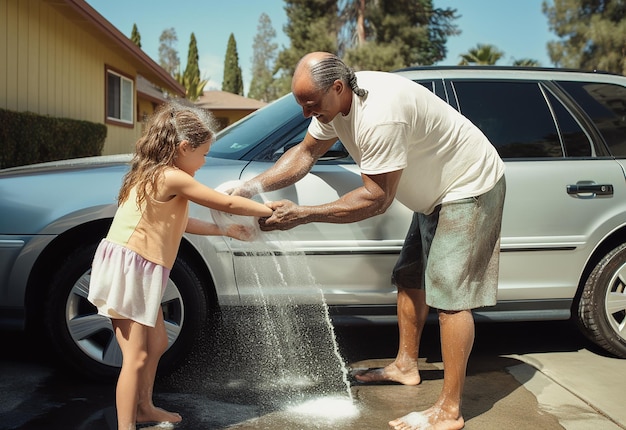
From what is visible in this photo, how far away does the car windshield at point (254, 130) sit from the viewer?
3.82 m

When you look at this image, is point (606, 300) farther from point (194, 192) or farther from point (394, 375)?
Result: point (194, 192)

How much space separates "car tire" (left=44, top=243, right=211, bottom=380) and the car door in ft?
5.56

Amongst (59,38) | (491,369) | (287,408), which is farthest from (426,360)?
(59,38)

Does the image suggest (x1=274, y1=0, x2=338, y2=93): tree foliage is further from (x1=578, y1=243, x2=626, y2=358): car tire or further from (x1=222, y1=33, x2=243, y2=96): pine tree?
(x1=578, y1=243, x2=626, y2=358): car tire

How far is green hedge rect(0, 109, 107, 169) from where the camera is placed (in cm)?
877

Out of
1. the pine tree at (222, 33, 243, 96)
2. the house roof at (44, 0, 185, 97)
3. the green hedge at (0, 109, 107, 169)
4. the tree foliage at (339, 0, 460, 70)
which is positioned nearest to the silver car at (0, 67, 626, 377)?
the green hedge at (0, 109, 107, 169)

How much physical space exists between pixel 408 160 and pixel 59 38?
10050mm

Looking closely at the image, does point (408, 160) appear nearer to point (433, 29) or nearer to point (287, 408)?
point (287, 408)

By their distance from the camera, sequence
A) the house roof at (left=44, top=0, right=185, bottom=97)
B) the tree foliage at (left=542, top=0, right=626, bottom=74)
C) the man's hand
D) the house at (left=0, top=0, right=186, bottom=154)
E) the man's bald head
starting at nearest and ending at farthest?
the man's bald head, the man's hand, the house at (left=0, top=0, right=186, bottom=154), the house roof at (left=44, top=0, right=185, bottom=97), the tree foliage at (left=542, top=0, right=626, bottom=74)

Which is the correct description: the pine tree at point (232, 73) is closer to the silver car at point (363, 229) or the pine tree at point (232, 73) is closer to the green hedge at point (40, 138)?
the green hedge at point (40, 138)

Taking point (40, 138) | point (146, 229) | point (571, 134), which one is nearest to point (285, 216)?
point (146, 229)

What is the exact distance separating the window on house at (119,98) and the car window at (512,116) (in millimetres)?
12300

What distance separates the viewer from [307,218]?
2.92 meters

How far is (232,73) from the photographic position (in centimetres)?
6538
